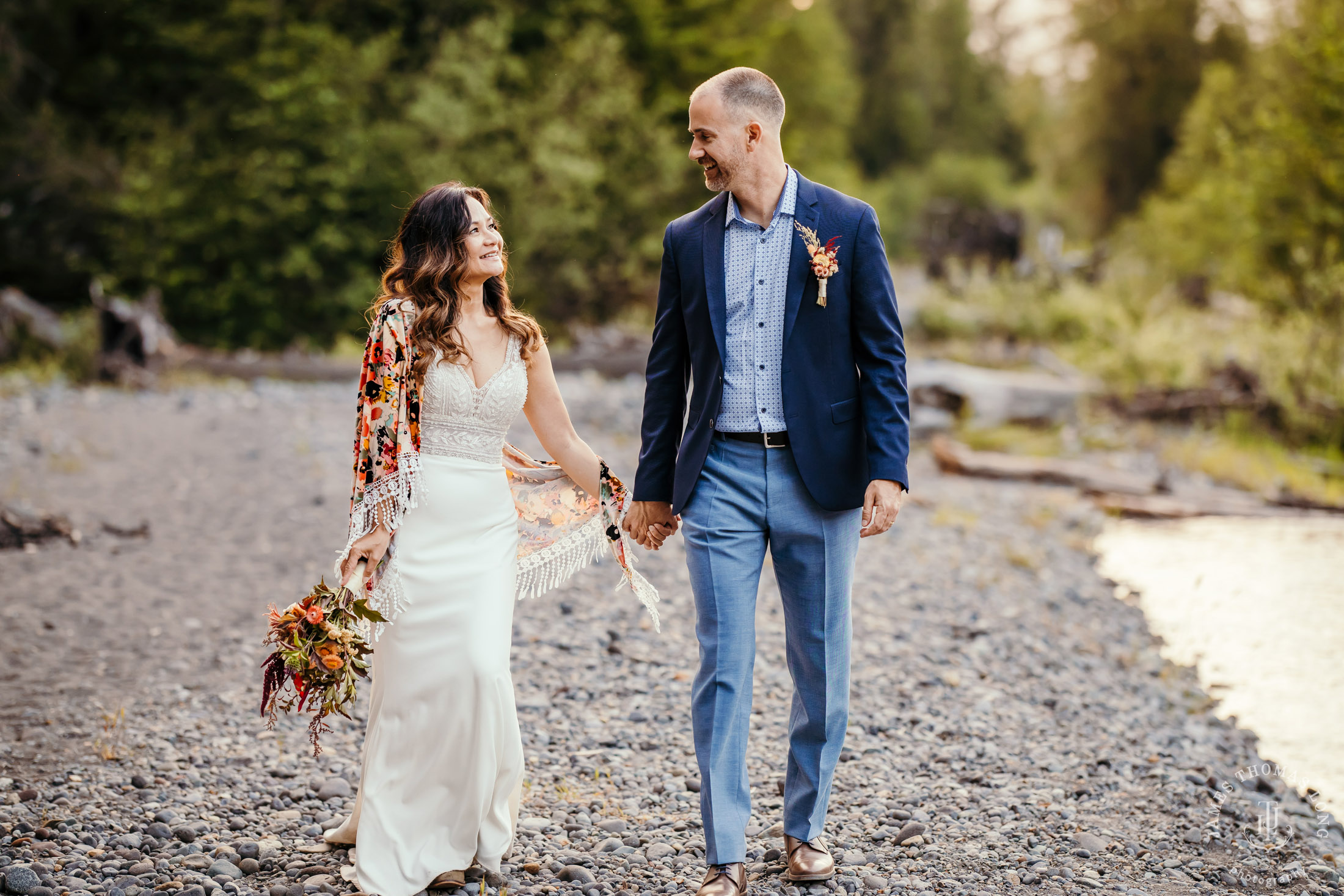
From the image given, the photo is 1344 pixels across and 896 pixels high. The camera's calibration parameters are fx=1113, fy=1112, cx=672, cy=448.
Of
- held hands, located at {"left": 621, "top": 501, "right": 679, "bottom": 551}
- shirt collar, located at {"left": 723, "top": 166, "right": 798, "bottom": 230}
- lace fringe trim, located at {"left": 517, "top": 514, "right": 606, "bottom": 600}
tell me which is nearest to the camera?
shirt collar, located at {"left": 723, "top": 166, "right": 798, "bottom": 230}

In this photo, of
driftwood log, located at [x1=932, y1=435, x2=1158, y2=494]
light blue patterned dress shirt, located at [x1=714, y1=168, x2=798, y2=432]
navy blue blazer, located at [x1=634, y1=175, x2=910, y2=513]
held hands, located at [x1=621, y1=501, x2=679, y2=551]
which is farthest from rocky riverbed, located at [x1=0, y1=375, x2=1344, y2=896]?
driftwood log, located at [x1=932, y1=435, x2=1158, y2=494]

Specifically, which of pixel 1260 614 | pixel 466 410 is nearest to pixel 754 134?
pixel 466 410

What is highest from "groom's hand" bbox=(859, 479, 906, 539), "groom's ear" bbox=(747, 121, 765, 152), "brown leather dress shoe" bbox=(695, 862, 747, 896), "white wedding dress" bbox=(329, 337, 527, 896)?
"groom's ear" bbox=(747, 121, 765, 152)

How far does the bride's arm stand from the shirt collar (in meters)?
0.70

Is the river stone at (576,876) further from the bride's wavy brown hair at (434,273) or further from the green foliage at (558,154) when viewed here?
the green foliage at (558,154)

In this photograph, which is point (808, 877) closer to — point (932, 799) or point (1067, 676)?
point (932, 799)

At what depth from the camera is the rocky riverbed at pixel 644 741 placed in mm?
3461

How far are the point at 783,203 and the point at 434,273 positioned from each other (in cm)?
104

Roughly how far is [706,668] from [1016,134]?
5469 centimetres

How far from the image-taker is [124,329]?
46.6 ft

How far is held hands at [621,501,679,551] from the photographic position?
Result: 3.39 meters

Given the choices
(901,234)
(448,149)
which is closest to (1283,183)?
(448,149)

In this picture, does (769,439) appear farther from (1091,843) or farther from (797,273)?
(1091,843)

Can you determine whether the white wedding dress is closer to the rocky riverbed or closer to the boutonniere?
the rocky riverbed
